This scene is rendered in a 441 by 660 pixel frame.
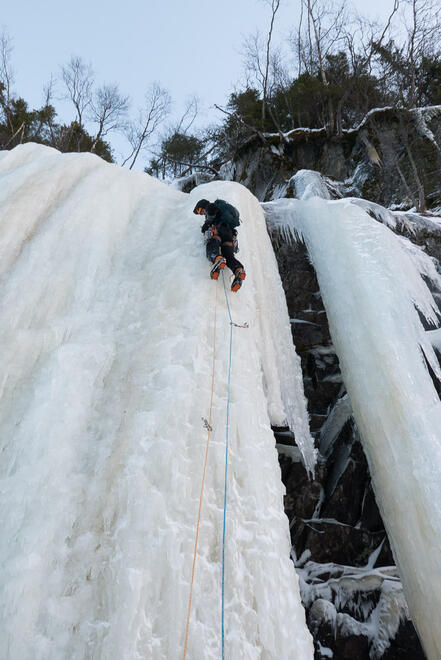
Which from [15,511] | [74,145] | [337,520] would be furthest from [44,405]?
[74,145]

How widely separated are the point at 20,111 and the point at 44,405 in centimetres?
1388

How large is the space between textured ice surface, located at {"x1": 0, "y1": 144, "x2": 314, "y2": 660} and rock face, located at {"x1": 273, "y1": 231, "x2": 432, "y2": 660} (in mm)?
1119

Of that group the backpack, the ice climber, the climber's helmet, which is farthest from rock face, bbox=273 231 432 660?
the climber's helmet

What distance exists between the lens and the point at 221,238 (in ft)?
11.3

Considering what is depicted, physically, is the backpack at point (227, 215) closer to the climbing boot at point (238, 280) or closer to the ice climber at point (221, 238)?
the ice climber at point (221, 238)

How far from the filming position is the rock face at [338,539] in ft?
10.0

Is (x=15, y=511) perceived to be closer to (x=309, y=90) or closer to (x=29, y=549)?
(x=29, y=549)

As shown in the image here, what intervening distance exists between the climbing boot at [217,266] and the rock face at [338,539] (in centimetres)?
228

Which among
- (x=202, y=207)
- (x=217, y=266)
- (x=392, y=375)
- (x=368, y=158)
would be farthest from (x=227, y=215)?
(x=368, y=158)

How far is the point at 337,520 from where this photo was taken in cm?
391

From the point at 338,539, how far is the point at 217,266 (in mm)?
3110

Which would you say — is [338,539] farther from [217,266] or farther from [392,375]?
[217,266]

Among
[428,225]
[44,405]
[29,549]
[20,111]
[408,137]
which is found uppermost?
[20,111]

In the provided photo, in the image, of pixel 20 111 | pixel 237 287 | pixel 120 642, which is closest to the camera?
pixel 120 642
